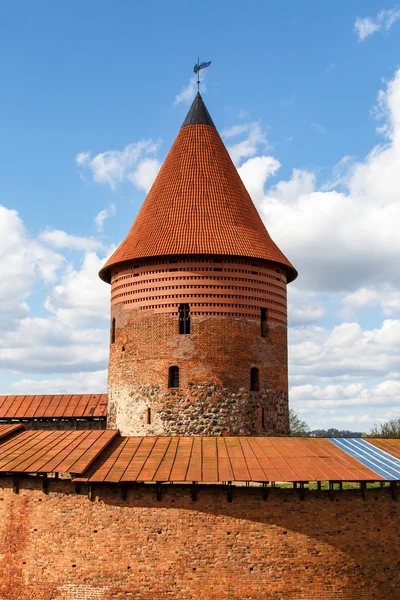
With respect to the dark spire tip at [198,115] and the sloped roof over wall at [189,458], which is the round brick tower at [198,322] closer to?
the dark spire tip at [198,115]

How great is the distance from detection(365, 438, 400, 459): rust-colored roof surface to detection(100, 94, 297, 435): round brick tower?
11.4ft

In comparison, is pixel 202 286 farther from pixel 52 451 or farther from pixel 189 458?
pixel 52 451

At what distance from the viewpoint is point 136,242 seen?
1975 centimetres

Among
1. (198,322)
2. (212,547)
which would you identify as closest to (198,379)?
(198,322)

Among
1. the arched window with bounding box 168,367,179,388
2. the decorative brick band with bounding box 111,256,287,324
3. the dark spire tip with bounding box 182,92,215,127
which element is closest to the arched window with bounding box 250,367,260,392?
the decorative brick band with bounding box 111,256,287,324

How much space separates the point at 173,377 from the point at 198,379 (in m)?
0.75

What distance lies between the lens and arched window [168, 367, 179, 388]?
60.1 feet

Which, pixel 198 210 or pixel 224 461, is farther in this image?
pixel 198 210

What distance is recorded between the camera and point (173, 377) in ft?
60.4

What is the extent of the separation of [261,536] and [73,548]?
3.62 metres

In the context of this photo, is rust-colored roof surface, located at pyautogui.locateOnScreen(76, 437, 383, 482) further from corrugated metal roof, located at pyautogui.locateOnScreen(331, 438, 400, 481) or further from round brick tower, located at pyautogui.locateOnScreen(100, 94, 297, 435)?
round brick tower, located at pyautogui.locateOnScreen(100, 94, 297, 435)

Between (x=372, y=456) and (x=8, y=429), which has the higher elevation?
(x=8, y=429)

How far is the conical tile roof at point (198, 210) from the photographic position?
19.0 m

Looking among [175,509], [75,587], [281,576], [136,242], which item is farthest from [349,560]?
[136,242]
